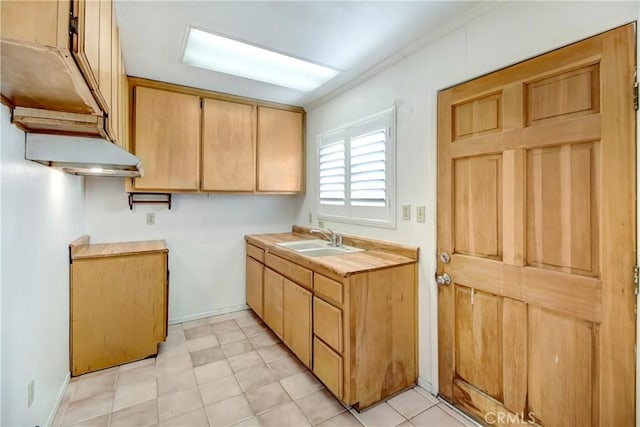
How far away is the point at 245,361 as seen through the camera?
2461mm

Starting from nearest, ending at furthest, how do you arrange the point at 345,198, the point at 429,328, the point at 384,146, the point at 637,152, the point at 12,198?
the point at 637,152 → the point at 12,198 → the point at 429,328 → the point at 384,146 → the point at 345,198

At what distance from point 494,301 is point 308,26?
1.97 m

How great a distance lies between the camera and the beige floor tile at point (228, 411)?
1.80m

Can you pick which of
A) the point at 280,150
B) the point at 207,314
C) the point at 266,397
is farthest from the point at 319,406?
the point at 280,150

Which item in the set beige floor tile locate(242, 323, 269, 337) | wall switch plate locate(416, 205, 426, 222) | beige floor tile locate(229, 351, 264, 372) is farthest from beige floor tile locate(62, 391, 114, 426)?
wall switch plate locate(416, 205, 426, 222)

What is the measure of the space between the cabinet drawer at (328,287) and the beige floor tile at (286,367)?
2.42 ft

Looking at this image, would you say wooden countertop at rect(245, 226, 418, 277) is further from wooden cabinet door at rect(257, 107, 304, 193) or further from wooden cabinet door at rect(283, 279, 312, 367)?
wooden cabinet door at rect(257, 107, 304, 193)

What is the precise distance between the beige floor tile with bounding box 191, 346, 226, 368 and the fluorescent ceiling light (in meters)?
2.40

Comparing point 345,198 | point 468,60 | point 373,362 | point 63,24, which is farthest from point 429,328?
point 63,24

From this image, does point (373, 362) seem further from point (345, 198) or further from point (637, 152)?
point (637, 152)

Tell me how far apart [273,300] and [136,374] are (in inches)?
45.9

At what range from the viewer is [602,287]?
1.30m

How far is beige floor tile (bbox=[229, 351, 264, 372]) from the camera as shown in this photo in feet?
7.79

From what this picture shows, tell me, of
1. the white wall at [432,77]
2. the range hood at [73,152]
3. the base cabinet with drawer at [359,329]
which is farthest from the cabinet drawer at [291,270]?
the range hood at [73,152]
